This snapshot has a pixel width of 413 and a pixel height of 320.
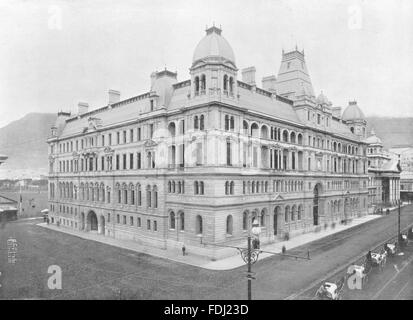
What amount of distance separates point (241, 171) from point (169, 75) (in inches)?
698

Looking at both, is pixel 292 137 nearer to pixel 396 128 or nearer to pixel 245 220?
pixel 245 220

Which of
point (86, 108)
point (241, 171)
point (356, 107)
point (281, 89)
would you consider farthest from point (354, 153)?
point (86, 108)

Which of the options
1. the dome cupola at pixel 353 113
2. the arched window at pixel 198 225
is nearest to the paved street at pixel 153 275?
the arched window at pixel 198 225

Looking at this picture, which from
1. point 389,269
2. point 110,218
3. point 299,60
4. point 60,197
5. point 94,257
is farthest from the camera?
point 60,197

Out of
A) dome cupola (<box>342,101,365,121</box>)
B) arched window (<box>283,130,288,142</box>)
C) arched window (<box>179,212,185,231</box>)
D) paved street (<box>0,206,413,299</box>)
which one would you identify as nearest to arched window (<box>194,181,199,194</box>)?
arched window (<box>179,212,185,231</box>)

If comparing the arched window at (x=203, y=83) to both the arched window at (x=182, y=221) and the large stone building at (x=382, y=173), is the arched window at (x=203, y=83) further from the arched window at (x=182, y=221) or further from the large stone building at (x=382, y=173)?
the large stone building at (x=382, y=173)

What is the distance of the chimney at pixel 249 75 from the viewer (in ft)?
166

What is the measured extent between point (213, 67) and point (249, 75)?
43.3 ft

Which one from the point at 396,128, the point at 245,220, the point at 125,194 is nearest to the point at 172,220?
the point at 245,220

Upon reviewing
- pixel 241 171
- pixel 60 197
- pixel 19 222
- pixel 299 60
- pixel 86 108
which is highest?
pixel 299 60

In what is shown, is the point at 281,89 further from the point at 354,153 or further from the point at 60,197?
the point at 60,197

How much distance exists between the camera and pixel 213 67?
39.4m

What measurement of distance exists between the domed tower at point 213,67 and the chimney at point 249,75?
9.39m
